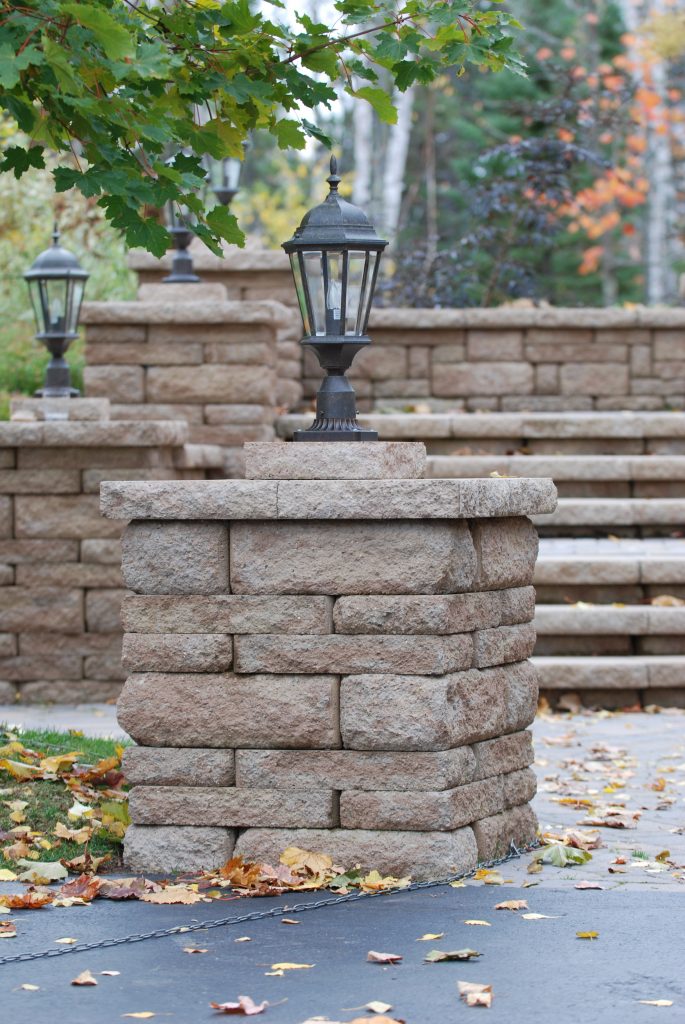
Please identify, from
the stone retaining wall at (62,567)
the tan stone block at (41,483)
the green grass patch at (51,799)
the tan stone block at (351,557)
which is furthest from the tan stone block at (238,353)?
the tan stone block at (351,557)

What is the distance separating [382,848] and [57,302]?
5.87m

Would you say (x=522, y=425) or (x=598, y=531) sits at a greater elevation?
(x=522, y=425)

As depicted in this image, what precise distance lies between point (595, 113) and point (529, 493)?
15.5m

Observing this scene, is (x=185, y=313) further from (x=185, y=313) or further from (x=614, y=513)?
(x=614, y=513)

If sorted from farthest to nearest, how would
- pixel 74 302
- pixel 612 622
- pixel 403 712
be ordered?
pixel 74 302 → pixel 612 622 → pixel 403 712

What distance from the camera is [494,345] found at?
13.3 metres

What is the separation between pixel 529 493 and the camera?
573 cm

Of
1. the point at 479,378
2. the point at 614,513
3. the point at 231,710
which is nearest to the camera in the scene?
the point at 231,710

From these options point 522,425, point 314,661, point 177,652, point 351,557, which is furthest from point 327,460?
point 522,425

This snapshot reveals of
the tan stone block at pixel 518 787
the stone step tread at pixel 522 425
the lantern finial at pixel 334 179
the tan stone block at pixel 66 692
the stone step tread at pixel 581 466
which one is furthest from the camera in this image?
the stone step tread at pixel 522 425

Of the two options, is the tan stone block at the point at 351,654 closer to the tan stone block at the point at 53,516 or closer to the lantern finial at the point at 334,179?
the lantern finial at the point at 334,179

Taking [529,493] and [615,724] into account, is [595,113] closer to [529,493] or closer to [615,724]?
[615,724]

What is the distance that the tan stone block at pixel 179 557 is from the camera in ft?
18.0

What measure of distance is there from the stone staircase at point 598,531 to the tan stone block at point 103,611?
97.8 inches
